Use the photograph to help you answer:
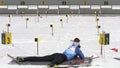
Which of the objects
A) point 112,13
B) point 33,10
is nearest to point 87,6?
point 112,13

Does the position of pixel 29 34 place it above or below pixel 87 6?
below

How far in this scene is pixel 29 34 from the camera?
2311 centimetres

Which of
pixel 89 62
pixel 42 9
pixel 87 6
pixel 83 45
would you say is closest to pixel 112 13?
pixel 87 6

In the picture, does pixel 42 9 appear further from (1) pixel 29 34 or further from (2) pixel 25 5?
(1) pixel 29 34

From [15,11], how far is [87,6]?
718 cm

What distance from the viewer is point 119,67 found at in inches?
488

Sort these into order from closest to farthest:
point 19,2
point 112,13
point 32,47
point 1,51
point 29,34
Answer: point 1,51 < point 32,47 < point 29,34 < point 112,13 < point 19,2

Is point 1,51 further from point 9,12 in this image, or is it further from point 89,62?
point 9,12

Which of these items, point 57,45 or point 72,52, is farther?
point 57,45

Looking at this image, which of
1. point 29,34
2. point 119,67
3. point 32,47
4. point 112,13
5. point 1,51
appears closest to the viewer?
point 119,67

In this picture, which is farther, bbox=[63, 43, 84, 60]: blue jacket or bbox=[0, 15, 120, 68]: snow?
bbox=[0, 15, 120, 68]: snow

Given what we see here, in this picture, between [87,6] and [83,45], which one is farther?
[87,6]

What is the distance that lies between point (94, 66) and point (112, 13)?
2866 cm

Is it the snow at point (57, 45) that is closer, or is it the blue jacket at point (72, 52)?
the blue jacket at point (72, 52)
